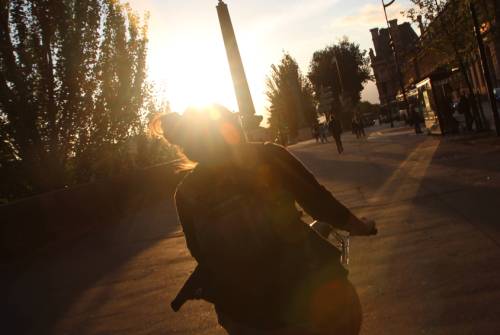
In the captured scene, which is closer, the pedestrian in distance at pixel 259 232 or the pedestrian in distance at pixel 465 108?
the pedestrian in distance at pixel 259 232

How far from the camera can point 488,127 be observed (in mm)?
22375

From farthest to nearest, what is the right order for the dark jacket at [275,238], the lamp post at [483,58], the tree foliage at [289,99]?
the tree foliage at [289,99] → the lamp post at [483,58] → the dark jacket at [275,238]

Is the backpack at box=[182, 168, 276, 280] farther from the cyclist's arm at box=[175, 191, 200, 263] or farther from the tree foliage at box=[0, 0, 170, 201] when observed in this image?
the tree foliage at box=[0, 0, 170, 201]

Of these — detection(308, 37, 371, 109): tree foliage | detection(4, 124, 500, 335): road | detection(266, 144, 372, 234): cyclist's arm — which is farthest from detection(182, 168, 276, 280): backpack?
Answer: detection(308, 37, 371, 109): tree foliage

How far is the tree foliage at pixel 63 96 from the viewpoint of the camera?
18047 mm

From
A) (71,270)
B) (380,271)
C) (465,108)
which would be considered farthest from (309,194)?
(465,108)

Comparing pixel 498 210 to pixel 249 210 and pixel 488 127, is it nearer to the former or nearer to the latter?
pixel 249 210

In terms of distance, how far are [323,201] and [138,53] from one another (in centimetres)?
2210

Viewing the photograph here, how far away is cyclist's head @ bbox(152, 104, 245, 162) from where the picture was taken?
2508 mm

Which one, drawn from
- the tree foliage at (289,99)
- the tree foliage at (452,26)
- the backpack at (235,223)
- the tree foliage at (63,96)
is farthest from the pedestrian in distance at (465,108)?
the tree foliage at (289,99)

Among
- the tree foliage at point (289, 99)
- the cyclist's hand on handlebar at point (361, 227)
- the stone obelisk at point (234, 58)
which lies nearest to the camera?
the cyclist's hand on handlebar at point (361, 227)

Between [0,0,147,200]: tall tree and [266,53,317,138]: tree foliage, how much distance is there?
47.4m

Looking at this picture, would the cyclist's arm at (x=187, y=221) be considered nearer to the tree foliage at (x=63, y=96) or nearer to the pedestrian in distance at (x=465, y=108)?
the tree foliage at (x=63, y=96)

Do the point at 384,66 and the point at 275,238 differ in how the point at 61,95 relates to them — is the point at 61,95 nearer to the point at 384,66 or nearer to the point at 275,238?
the point at 275,238
